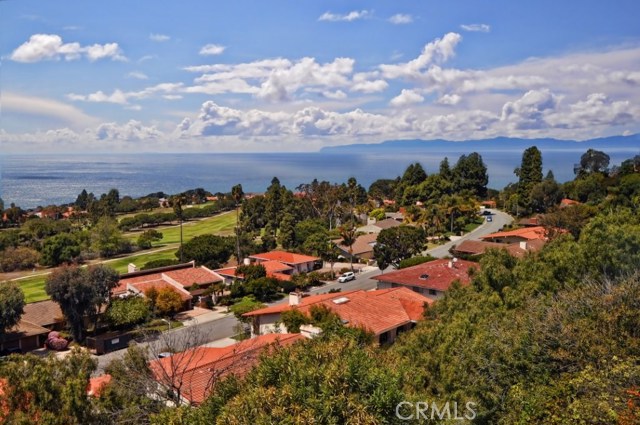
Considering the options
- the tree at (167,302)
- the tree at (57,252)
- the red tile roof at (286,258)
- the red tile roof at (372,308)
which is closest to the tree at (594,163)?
the red tile roof at (286,258)

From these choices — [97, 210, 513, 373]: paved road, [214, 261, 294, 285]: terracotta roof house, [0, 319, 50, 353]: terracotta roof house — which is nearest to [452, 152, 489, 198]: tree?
[97, 210, 513, 373]: paved road

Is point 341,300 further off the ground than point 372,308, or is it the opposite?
point 341,300

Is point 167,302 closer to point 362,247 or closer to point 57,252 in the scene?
point 362,247

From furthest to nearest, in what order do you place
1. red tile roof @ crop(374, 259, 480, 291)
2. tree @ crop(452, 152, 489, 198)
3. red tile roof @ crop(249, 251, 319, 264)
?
tree @ crop(452, 152, 489, 198) → red tile roof @ crop(249, 251, 319, 264) → red tile roof @ crop(374, 259, 480, 291)

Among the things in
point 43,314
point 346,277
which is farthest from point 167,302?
point 346,277

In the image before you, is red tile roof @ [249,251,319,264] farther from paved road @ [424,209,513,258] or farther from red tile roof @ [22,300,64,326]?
red tile roof @ [22,300,64,326]

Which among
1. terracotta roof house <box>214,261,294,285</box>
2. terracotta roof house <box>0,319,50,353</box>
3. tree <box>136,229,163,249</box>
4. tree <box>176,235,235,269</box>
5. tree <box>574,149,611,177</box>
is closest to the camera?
terracotta roof house <box>0,319,50,353</box>
